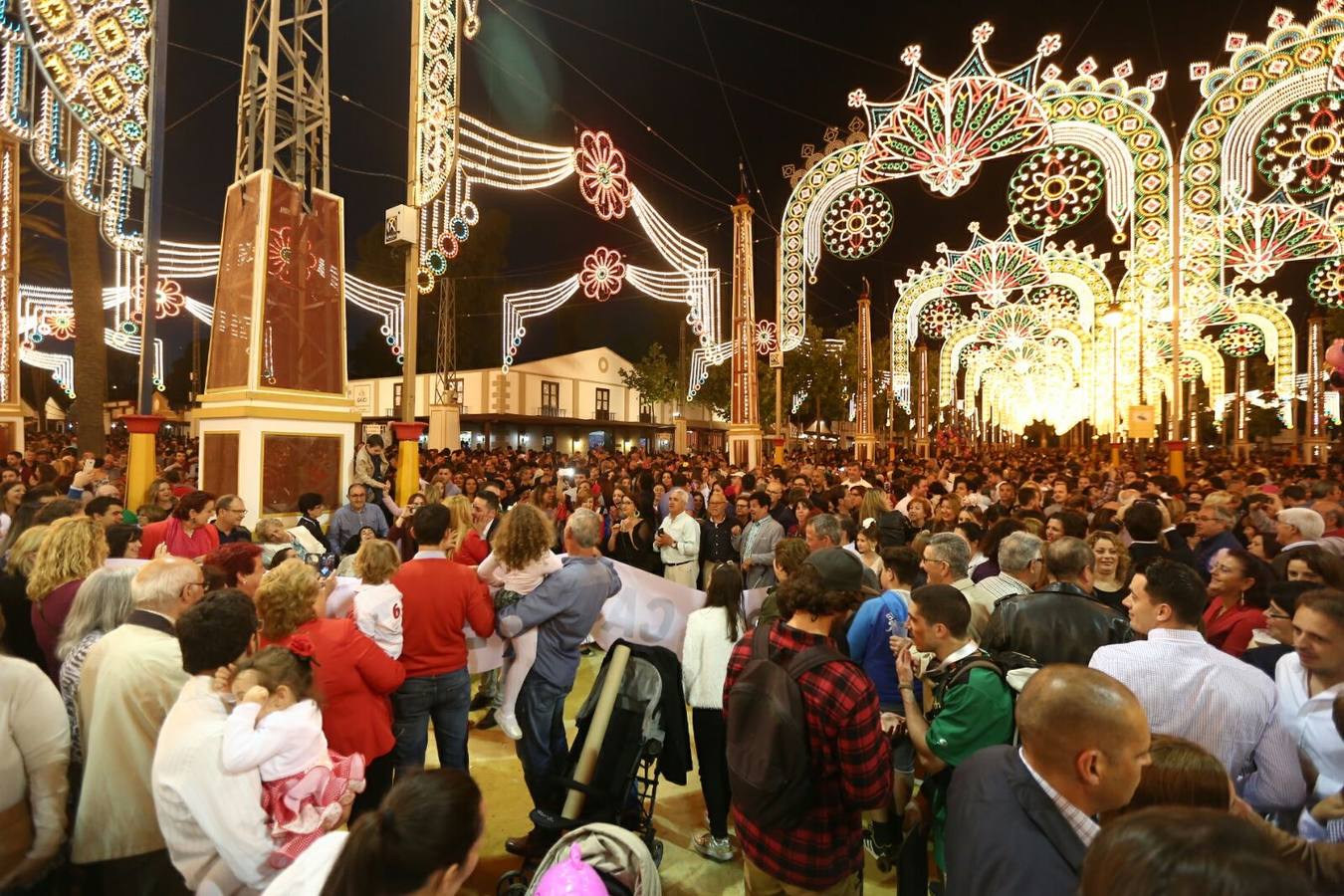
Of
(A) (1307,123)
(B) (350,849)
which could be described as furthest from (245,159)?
(A) (1307,123)

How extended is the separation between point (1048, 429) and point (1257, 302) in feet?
132

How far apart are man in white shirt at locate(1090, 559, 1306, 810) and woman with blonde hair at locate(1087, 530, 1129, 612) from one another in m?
1.94

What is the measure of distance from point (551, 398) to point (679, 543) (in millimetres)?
35525

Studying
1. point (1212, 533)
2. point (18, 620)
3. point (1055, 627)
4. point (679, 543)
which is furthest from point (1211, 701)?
point (18, 620)

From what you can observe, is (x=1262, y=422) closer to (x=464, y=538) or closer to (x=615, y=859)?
(x=464, y=538)

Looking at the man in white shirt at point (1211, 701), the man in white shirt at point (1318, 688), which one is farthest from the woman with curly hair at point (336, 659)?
the man in white shirt at point (1318, 688)

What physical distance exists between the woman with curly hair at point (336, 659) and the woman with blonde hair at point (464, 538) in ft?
4.37

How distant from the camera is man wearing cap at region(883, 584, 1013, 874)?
2.48 metres

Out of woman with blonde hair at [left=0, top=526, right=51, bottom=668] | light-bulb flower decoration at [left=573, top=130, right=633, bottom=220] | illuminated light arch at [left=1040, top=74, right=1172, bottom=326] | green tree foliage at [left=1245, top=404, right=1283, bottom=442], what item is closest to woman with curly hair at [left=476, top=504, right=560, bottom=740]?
woman with blonde hair at [left=0, top=526, right=51, bottom=668]

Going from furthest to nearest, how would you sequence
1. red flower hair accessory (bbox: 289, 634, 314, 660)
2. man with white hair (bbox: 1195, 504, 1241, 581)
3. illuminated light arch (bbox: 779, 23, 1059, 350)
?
illuminated light arch (bbox: 779, 23, 1059, 350) → man with white hair (bbox: 1195, 504, 1241, 581) → red flower hair accessory (bbox: 289, 634, 314, 660)

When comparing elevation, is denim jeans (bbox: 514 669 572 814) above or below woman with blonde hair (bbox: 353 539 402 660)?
below

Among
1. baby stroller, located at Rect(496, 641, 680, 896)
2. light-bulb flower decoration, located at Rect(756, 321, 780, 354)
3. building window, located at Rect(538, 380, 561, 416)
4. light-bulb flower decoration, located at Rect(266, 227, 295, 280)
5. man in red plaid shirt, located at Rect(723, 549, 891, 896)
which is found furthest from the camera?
building window, located at Rect(538, 380, 561, 416)

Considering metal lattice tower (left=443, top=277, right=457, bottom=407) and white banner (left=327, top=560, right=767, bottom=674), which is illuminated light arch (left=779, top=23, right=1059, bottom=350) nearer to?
metal lattice tower (left=443, top=277, right=457, bottom=407)

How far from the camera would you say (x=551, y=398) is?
41.5 metres
